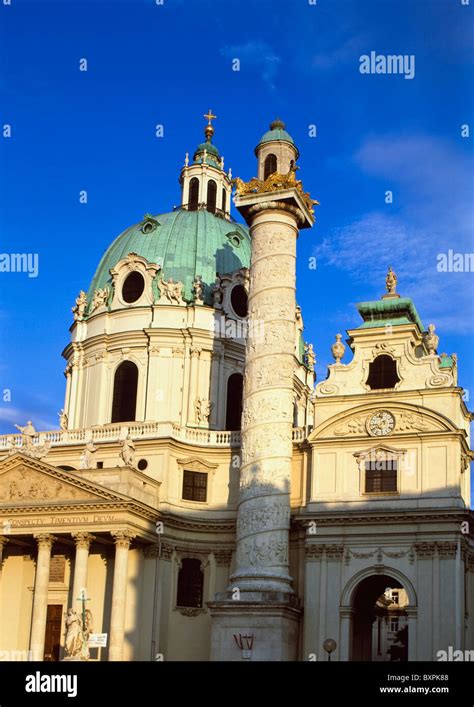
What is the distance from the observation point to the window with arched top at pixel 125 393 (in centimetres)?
5788

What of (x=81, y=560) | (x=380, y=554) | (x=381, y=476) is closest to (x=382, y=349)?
(x=381, y=476)

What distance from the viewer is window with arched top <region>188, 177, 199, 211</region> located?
65.9 metres

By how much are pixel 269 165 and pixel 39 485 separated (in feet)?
62.0

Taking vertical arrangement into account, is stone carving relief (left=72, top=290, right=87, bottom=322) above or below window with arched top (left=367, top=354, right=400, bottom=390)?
above

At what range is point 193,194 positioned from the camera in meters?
66.5

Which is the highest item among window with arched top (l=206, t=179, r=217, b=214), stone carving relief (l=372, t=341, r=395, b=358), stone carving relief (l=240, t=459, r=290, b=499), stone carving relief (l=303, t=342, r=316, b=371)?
window with arched top (l=206, t=179, r=217, b=214)

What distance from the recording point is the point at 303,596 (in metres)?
47.1

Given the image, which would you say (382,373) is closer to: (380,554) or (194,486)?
(380,554)

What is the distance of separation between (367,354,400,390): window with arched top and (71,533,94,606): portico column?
15.2m

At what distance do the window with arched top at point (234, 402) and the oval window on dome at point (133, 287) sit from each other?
7.26 meters

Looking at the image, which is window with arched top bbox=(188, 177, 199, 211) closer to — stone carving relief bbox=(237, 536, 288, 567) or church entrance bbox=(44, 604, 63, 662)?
church entrance bbox=(44, 604, 63, 662)

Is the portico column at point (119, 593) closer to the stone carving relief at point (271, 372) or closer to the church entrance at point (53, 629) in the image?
the church entrance at point (53, 629)

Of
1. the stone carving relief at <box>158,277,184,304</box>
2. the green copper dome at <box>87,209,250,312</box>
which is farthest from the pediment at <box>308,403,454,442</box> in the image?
the stone carving relief at <box>158,277,184,304</box>

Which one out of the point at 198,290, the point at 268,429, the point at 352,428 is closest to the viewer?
the point at 268,429
